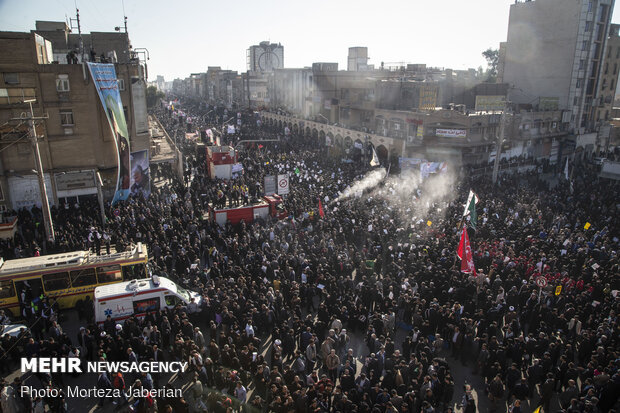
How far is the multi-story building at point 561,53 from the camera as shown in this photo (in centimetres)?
4575

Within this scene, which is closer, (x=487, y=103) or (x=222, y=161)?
(x=222, y=161)

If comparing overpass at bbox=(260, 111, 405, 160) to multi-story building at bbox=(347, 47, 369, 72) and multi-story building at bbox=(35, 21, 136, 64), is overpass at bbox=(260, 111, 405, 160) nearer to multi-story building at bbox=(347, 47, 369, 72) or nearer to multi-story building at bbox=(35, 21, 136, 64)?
multi-story building at bbox=(35, 21, 136, 64)

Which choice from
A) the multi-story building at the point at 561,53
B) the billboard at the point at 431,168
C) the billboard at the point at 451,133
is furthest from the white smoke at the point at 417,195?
the multi-story building at the point at 561,53

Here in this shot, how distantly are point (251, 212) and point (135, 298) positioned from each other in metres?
9.81

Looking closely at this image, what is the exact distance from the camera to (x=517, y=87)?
52.8 metres

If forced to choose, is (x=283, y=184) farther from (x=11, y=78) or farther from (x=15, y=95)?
(x=11, y=78)

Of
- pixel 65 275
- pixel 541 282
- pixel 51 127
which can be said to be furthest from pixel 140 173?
pixel 541 282

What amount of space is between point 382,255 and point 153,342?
34.6 feet

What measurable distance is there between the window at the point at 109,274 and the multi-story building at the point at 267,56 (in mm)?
101983

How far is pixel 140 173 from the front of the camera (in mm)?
27375

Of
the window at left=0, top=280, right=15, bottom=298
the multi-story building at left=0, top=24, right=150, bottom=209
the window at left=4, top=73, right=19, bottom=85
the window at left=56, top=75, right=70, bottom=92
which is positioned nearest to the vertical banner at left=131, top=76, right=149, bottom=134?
the multi-story building at left=0, top=24, right=150, bottom=209

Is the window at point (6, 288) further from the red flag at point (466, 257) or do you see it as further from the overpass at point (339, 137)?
the overpass at point (339, 137)

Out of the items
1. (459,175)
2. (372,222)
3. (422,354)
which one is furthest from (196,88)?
(422,354)

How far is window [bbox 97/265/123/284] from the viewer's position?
1394 cm
